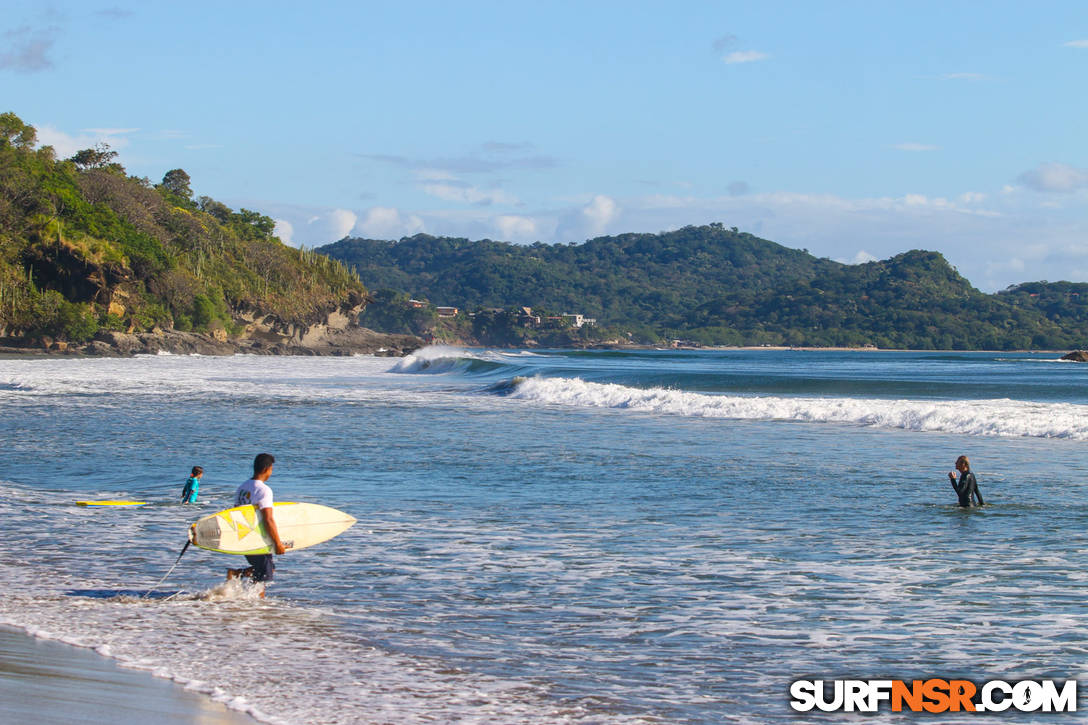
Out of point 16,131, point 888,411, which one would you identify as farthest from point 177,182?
point 888,411

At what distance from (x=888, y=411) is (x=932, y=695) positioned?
20006 millimetres

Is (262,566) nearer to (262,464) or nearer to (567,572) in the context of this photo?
(262,464)

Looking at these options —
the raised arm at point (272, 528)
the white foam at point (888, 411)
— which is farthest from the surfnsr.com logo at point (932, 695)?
the white foam at point (888, 411)

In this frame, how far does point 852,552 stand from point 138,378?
3950 centimetres

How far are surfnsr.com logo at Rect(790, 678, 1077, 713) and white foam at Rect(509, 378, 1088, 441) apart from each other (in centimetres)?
1603

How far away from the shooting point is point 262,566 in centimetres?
792

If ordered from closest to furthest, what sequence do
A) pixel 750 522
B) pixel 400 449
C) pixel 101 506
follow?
pixel 750 522 → pixel 101 506 → pixel 400 449

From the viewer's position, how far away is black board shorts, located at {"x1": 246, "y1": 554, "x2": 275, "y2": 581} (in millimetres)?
7902

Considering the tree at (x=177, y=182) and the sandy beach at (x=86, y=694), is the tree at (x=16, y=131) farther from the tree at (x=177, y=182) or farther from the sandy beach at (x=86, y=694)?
the sandy beach at (x=86, y=694)

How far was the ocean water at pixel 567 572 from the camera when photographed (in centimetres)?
595

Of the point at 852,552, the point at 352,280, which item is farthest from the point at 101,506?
the point at 352,280

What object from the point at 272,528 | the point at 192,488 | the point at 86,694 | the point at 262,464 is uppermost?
the point at 262,464

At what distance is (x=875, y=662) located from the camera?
20.3 feet

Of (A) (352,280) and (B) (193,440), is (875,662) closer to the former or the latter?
(B) (193,440)
